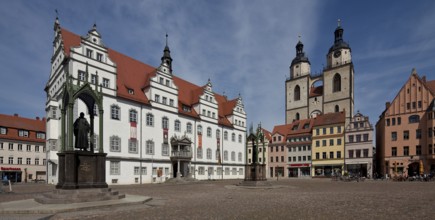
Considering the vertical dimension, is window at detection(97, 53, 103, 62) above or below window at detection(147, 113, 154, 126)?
above

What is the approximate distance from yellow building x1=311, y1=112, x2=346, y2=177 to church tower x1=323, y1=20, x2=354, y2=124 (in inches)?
349

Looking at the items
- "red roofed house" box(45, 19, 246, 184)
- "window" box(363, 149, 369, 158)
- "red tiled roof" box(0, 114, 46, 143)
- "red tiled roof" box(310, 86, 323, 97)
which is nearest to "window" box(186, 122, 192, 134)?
"red roofed house" box(45, 19, 246, 184)

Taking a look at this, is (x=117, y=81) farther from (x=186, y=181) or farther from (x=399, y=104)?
(x=399, y=104)

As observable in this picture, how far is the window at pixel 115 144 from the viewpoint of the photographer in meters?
32.7

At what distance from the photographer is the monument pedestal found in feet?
41.6

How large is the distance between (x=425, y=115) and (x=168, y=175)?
133 feet

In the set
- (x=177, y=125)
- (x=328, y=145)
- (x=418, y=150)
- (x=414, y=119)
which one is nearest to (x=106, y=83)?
(x=177, y=125)

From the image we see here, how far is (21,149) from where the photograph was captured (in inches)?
2028

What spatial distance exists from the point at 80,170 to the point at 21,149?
157 ft

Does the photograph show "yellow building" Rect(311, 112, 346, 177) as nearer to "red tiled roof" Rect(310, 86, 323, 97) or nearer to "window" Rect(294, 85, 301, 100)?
"red tiled roof" Rect(310, 86, 323, 97)

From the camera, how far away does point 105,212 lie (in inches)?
405

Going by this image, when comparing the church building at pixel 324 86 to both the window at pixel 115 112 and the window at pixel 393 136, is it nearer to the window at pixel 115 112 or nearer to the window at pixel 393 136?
the window at pixel 393 136

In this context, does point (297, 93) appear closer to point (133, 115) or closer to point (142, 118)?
point (142, 118)

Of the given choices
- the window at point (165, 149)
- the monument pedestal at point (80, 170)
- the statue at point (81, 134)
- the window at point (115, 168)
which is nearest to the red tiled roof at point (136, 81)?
the window at point (165, 149)
